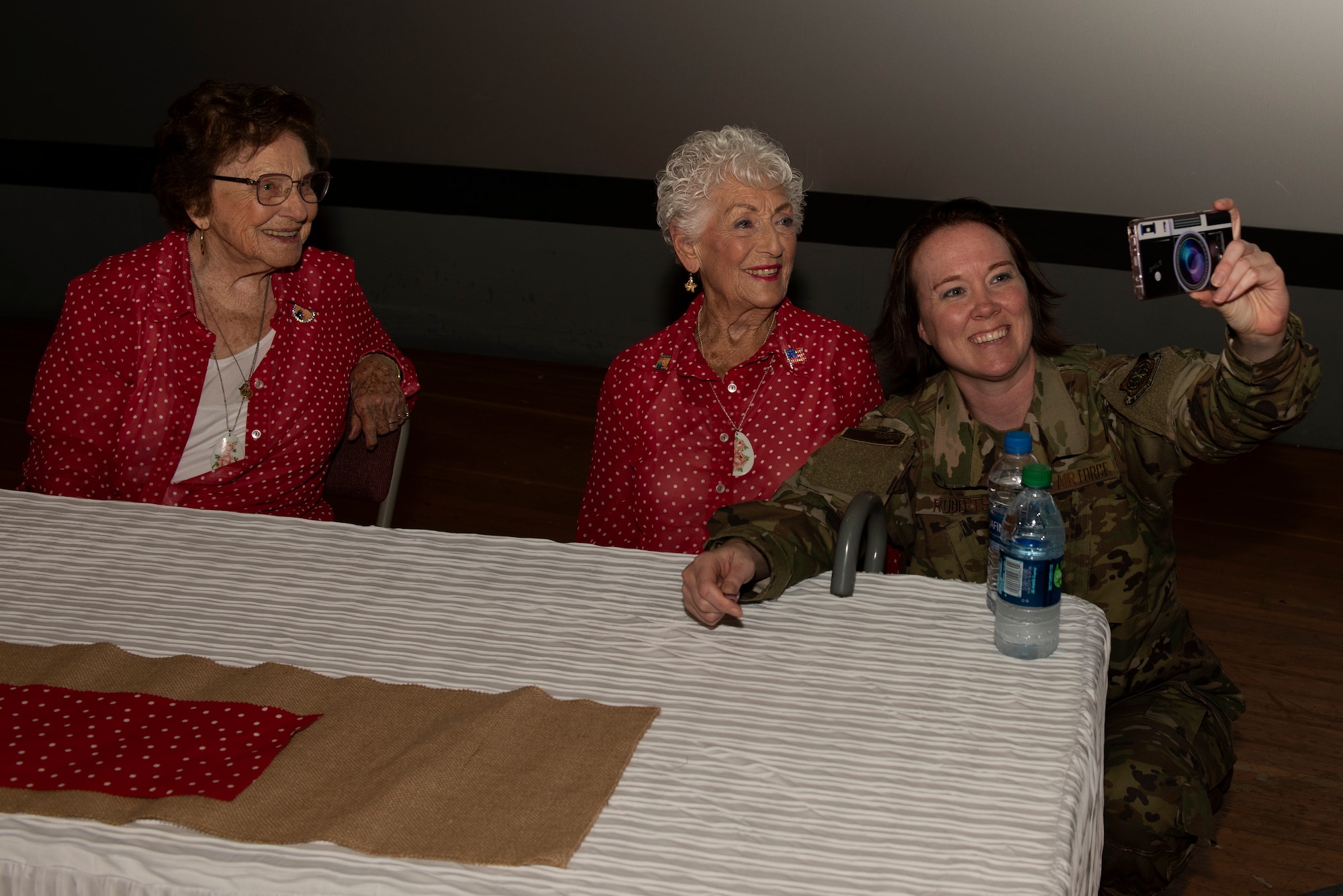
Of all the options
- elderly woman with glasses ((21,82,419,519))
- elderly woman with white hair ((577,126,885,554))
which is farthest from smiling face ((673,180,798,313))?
elderly woman with glasses ((21,82,419,519))

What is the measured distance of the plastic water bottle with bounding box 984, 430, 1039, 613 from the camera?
1.78 meters

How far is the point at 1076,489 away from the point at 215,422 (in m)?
1.71

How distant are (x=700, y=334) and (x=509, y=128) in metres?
3.75

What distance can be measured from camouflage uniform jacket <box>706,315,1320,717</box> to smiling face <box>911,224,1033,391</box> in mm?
94

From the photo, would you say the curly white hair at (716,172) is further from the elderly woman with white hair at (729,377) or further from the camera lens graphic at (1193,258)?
the camera lens graphic at (1193,258)

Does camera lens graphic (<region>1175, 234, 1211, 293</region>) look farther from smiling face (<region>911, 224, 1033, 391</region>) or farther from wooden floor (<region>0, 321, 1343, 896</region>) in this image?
wooden floor (<region>0, 321, 1343, 896</region>)

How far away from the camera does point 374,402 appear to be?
2604 mm

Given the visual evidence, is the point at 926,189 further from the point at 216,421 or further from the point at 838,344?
the point at 216,421

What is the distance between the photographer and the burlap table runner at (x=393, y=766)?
1284mm

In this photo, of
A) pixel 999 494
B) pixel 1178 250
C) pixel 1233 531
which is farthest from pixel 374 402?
pixel 1233 531

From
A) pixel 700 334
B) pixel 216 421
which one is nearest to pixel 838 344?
pixel 700 334

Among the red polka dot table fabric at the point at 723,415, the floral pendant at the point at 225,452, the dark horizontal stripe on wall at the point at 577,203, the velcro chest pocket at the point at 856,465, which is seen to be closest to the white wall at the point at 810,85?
the dark horizontal stripe on wall at the point at 577,203

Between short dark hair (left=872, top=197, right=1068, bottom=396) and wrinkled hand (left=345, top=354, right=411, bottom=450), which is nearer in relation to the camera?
short dark hair (left=872, top=197, right=1068, bottom=396)

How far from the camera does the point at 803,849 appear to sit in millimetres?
1275
